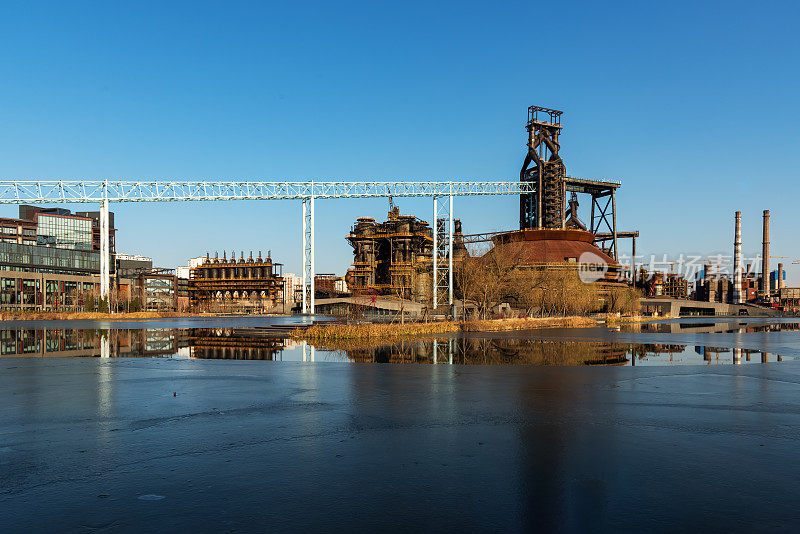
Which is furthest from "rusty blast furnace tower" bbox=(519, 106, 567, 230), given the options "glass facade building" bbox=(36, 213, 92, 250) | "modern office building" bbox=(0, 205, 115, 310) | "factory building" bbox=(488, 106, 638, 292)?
"glass facade building" bbox=(36, 213, 92, 250)

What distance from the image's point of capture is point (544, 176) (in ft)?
371

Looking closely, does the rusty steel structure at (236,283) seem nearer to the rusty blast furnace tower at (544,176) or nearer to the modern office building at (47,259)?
the modern office building at (47,259)

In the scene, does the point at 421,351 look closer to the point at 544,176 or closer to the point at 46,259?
the point at 544,176

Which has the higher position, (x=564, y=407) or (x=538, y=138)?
(x=538, y=138)

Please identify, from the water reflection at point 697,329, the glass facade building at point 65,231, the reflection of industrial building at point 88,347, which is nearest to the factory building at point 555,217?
the water reflection at point 697,329

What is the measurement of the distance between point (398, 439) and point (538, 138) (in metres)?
115

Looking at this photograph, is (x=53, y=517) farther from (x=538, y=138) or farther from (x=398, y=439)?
(x=538, y=138)

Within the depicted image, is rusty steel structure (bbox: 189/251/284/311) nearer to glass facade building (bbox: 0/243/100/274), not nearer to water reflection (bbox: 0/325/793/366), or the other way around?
glass facade building (bbox: 0/243/100/274)

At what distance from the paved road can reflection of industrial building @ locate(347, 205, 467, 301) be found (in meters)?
91.1

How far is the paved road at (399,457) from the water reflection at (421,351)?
7.21 metres

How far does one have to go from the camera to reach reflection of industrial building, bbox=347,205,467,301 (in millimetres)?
109312

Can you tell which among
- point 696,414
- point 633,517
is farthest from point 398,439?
point 696,414

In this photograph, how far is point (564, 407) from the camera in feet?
41.7

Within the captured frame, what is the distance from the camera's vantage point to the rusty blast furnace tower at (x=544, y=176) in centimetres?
11306
